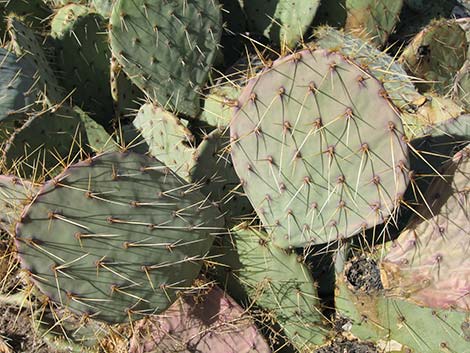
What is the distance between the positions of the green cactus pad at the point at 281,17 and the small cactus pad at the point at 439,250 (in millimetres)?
1166

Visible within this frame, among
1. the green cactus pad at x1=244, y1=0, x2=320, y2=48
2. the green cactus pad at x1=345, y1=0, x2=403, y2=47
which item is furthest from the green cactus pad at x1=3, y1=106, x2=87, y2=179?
the green cactus pad at x1=345, y1=0, x2=403, y2=47

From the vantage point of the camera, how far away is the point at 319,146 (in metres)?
1.67

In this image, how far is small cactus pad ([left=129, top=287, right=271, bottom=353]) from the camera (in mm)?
1886

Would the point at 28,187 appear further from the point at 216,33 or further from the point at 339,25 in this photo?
the point at 339,25

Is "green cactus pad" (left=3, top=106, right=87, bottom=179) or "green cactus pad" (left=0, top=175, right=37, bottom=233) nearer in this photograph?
"green cactus pad" (left=0, top=175, right=37, bottom=233)

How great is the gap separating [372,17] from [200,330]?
5.72 ft

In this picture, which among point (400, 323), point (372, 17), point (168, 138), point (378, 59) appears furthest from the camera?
point (372, 17)

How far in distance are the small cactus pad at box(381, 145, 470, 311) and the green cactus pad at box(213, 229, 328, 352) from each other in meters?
0.29

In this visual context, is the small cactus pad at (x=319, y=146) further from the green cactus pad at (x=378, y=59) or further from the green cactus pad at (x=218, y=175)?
the green cactus pad at (x=378, y=59)

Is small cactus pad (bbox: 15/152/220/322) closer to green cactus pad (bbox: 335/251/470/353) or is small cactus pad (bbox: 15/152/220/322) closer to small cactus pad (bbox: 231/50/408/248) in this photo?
small cactus pad (bbox: 231/50/408/248)

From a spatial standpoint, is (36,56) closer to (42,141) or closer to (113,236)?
(42,141)

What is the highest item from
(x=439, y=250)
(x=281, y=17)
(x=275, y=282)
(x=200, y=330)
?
(x=281, y=17)

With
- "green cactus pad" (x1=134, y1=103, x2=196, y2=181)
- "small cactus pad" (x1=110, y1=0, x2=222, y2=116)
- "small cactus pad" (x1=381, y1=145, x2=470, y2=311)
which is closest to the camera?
"small cactus pad" (x1=381, y1=145, x2=470, y2=311)

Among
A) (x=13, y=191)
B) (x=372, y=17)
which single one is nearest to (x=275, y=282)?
(x=13, y=191)
